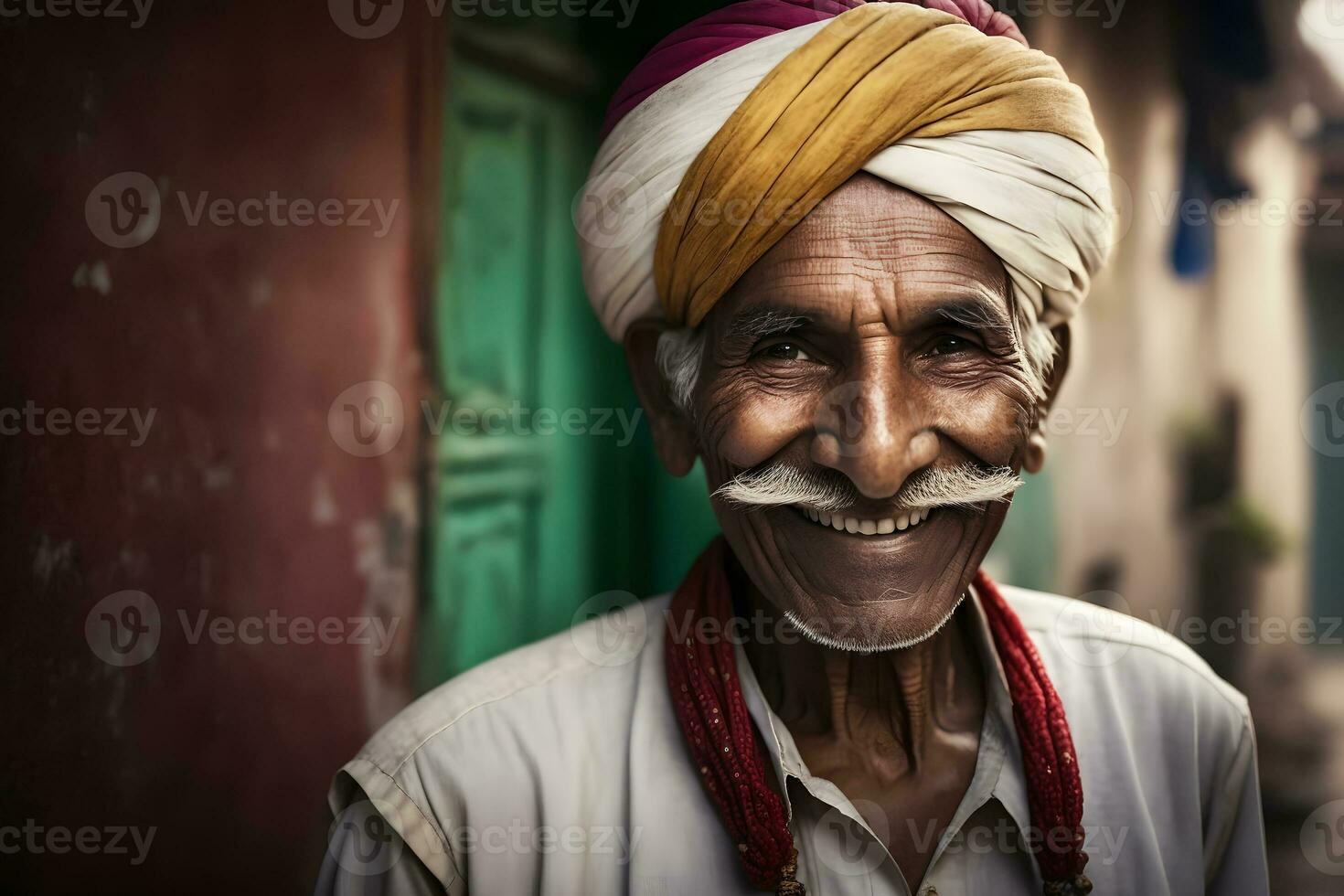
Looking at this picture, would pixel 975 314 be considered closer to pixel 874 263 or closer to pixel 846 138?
pixel 874 263

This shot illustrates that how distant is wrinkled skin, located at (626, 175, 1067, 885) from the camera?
138 cm

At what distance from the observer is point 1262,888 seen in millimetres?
1687

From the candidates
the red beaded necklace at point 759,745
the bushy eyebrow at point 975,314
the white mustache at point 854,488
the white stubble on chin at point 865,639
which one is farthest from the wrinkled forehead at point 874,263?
the red beaded necklace at point 759,745

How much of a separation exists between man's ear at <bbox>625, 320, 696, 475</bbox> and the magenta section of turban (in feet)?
1.34

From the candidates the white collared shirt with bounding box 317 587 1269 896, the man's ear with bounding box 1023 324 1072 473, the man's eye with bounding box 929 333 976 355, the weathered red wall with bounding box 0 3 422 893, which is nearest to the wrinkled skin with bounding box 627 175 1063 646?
the man's eye with bounding box 929 333 976 355

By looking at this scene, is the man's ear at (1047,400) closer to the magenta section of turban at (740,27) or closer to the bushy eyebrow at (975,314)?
the bushy eyebrow at (975,314)

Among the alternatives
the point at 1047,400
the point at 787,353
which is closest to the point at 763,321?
the point at 787,353

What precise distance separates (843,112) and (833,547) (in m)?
0.66

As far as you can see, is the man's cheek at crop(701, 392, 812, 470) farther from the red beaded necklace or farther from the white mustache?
the red beaded necklace

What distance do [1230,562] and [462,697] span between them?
8.07 feet

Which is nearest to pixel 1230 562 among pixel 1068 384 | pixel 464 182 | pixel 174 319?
pixel 1068 384

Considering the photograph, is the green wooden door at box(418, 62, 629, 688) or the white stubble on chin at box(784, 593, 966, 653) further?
the green wooden door at box(418, 62, 629, 688)

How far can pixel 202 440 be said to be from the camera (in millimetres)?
1795

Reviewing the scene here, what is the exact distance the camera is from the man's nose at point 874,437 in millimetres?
1339
